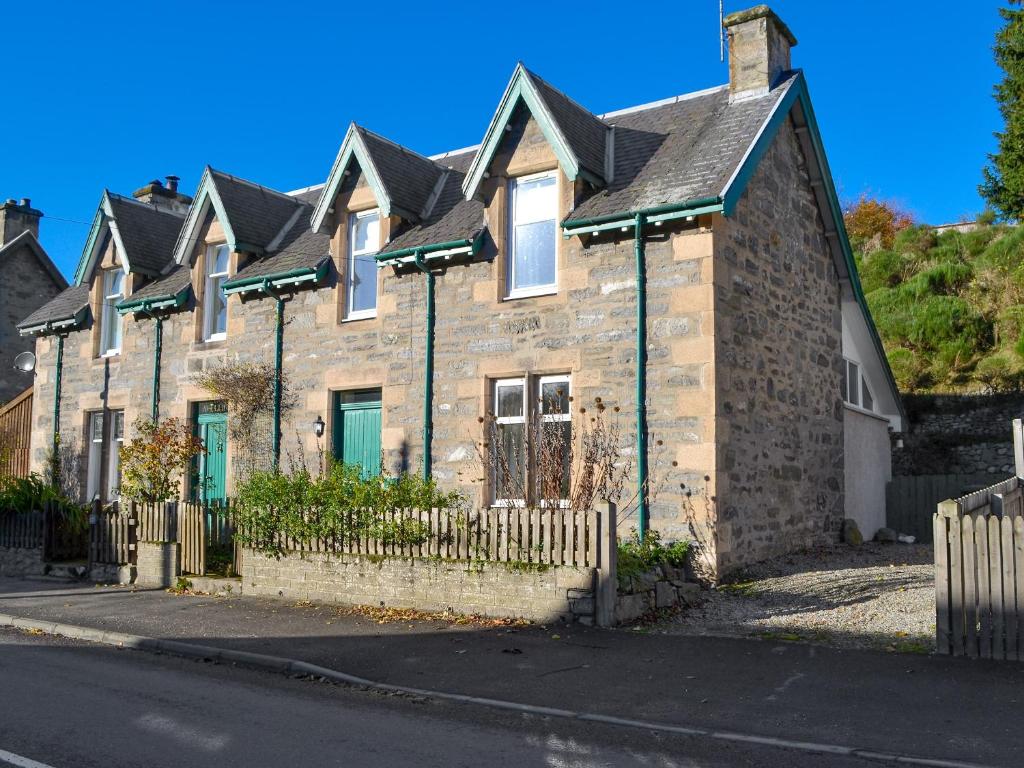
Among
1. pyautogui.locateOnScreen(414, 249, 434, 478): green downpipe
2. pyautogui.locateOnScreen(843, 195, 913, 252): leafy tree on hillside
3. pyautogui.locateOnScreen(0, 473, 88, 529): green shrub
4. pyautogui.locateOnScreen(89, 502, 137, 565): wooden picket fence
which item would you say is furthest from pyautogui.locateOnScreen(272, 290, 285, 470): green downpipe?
pyautogui.locateOnScreen(843, 195, 913, 252): leafy tree on hillside

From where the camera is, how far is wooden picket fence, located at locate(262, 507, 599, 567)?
36.2 ft

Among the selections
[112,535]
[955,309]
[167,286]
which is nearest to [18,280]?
[167,286]

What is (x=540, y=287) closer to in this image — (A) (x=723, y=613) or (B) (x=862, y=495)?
(A) (x=723, y=613)

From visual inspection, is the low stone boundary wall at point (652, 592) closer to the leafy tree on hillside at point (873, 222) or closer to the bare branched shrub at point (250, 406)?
the bare branched shrub at point (250, 406)

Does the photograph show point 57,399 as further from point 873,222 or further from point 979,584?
point 873,222

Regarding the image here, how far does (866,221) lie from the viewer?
1722 inches

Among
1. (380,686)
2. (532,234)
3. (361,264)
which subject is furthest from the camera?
(361,264)

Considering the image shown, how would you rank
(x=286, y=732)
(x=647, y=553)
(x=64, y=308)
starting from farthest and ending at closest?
(x=64, y=308)
(x=647, y=553)
(x=286, y=732)

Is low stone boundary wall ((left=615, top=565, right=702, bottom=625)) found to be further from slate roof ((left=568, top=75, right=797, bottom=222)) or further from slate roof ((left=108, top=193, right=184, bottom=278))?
slate roof ((left=108, top=193, right=184, bottom=278))

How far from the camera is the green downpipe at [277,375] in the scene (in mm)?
17812

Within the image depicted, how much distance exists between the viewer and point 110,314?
73.2ft

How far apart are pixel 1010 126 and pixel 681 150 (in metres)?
11.7

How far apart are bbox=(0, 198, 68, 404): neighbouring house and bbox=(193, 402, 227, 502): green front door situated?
12.2m

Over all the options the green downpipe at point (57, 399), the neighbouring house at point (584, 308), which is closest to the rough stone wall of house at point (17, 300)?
the green downpipe at point (57, 399)
